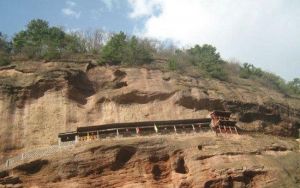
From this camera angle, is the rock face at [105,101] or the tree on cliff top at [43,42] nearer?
the rock face at [105,101]

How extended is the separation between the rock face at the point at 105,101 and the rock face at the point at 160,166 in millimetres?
6406

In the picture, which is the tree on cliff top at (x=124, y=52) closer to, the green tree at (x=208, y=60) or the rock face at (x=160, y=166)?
the green tree at (x=208, y=60)

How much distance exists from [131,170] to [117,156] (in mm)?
1443

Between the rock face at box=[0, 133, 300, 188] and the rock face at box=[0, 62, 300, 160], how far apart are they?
6.41 m

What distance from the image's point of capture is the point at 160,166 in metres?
35.3

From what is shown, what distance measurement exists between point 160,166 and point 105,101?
11.3 m

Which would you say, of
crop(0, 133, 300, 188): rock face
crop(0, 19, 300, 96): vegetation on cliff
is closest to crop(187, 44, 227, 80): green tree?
crop(0, 19, 300, 96): vegetation on cliff

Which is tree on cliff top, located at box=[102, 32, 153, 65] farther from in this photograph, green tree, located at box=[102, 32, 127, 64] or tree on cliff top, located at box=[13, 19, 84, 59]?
tree on cliff top, located at box=[13, 19, 84, 59]

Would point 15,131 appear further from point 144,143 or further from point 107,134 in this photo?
point 144,143

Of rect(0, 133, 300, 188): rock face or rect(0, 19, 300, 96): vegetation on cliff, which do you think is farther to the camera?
rect(0, 19, 300, 96): vegetation on cliff

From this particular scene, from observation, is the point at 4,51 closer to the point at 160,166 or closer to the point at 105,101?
the point at 105,101

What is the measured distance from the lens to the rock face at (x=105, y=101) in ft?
133

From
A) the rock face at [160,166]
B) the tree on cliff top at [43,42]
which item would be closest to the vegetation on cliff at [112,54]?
the tree on cliff top at [43,42]

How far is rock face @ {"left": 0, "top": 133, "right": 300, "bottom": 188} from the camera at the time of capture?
1304 inches
